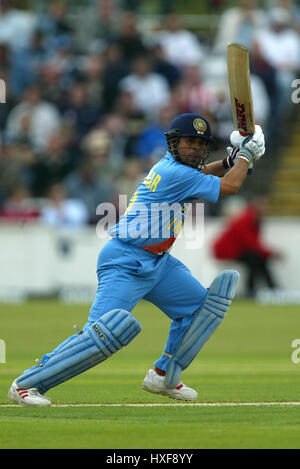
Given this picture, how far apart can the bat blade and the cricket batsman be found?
0.10 metres

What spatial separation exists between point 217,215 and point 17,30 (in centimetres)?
625

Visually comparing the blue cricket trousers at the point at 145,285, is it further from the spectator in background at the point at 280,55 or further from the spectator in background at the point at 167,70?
the spectator in background at the point at 167,70

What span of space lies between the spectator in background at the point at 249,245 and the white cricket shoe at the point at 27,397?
34.7ft

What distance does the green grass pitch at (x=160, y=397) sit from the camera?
19.1 ft

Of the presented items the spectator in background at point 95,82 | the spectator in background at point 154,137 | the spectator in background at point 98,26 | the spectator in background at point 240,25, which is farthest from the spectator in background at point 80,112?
the spectator in background at point 240,25

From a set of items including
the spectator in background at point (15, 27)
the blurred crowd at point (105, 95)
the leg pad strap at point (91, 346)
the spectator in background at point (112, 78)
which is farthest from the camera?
the spectator in background at point (15, 27)

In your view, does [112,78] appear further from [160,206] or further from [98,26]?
[160,206]

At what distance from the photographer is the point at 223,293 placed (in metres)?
7.46

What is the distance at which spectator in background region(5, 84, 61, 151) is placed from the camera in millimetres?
19109

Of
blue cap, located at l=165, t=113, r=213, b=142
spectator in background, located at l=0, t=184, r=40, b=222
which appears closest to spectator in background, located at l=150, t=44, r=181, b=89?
spectator in background, located at l=0, t=184, r=40, b=222

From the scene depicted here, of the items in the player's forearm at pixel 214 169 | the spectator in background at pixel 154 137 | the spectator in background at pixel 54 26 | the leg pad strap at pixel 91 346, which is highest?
the spectator in background at pixel 54 26

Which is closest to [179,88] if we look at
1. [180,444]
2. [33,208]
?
[33,208]

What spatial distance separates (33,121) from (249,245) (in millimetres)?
4639

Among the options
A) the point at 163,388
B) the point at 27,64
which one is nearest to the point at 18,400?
the point at 163,388
